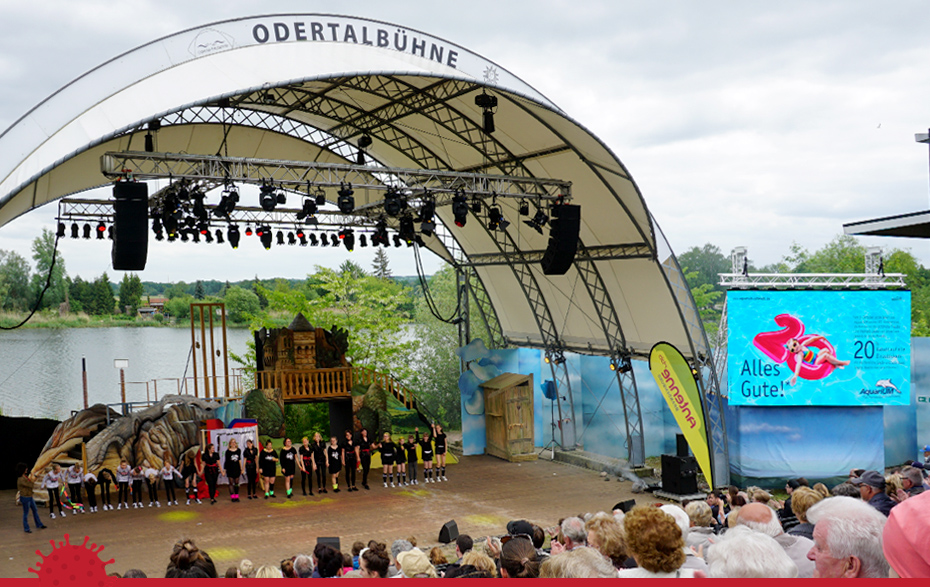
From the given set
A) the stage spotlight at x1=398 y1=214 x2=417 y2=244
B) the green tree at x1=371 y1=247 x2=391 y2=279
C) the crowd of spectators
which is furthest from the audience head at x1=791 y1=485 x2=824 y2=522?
the green tree at x1=371 y1=247 x2=391 y2=279

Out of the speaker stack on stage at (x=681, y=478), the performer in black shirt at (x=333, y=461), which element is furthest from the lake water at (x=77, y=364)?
the speaker stack on stage at (x=681, y=478)

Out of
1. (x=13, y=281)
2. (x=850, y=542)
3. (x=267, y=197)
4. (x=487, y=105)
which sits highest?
(x=487, y=105)

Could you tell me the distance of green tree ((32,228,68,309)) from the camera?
32.7m

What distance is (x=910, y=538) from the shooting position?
1.67m

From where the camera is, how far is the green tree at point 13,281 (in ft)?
102

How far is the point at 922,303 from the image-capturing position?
124 ft

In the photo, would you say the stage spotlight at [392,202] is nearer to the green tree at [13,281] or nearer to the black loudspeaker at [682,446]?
the black loudspeaker at [682,446]

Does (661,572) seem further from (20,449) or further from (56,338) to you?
(56,338)

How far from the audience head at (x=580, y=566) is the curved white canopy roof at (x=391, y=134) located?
27.4ft

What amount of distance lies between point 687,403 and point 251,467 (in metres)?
8.21

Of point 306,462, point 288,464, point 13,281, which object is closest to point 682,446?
point 306,462

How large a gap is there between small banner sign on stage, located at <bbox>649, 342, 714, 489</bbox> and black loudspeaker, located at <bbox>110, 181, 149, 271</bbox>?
28.5 feet

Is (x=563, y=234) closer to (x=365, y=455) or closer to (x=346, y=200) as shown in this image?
(x=346, y=200)

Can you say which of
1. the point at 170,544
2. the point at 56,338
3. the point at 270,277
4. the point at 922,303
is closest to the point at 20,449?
the point at 170,544
